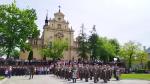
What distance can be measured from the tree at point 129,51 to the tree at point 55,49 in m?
17.0

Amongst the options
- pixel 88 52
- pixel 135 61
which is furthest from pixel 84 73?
pixel 135 61

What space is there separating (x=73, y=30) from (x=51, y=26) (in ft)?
20.7

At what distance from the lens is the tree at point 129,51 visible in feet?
308

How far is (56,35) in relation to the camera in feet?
300

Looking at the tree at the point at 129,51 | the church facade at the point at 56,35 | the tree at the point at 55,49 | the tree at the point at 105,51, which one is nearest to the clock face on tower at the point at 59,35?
the church facade at the point at 56,35

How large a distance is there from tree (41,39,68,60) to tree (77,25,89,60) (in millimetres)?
3940

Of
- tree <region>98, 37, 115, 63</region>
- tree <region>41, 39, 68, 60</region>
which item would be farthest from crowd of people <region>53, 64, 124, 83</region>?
tree <region>98, 37, 115, 63</region>

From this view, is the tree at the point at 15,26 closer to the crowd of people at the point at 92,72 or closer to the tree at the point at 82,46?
the crowd of people at the point at 92,72


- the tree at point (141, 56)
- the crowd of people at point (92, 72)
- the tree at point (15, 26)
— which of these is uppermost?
the tree at point (15, 26)

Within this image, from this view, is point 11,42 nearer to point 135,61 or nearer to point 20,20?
point 20,20

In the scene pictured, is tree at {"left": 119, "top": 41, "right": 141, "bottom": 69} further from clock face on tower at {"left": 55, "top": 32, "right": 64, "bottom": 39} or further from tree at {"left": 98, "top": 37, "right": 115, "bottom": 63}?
clock face on tower at {"left": 55, "top": 32, "right": 64, "bottom": 39}

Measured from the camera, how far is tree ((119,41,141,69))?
9394 cm

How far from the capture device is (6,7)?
202 feet

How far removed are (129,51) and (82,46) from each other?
1395cm
